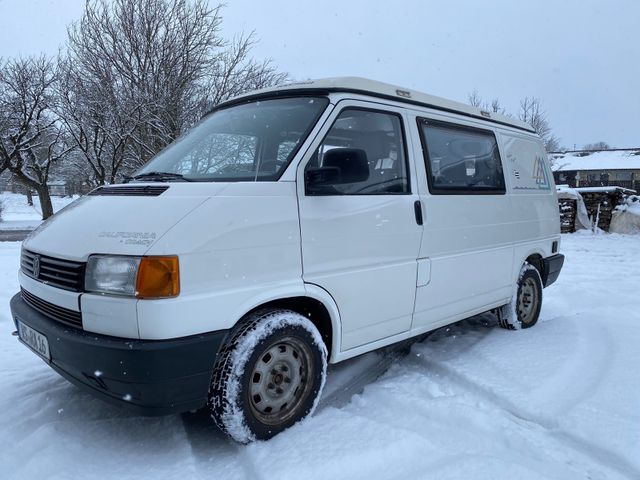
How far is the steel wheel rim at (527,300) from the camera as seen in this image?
4.87 m

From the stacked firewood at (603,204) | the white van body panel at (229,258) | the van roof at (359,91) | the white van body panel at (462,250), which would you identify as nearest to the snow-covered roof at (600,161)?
the stacked firewood at (603,204)

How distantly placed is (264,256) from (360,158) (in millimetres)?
826

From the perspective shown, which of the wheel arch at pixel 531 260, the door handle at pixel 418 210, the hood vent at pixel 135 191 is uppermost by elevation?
the hood vent at pixel 135 191

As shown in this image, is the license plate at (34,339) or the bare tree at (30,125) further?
the bare tree at (30,125)

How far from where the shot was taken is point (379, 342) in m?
3.24

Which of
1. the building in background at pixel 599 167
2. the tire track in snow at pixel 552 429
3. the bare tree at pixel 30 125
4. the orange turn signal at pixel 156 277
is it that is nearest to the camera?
the orange turn signal at pixel 156 277

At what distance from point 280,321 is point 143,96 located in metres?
16.7

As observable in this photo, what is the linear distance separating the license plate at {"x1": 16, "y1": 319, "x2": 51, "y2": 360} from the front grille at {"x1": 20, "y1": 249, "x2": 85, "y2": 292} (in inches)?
11.8

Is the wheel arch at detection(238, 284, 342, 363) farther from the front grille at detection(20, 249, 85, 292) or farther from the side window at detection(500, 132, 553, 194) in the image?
the side window at detection(500, 132, 553, 194)

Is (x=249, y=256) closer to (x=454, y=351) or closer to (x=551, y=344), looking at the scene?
(x=454, y=351)

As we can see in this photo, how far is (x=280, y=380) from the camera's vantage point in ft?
8.84

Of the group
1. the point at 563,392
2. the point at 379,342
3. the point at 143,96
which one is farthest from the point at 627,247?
the point at 143,96

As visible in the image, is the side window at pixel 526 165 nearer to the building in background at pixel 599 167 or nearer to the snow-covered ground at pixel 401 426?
the snow-covered ground at pixel 401 426

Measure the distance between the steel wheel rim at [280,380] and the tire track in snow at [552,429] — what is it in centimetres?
130
